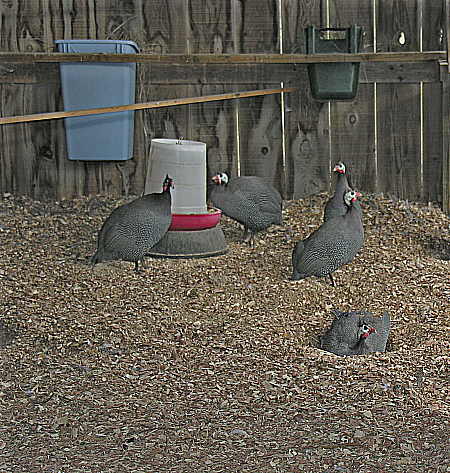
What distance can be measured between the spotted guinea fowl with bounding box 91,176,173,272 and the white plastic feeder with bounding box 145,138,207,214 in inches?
9.8

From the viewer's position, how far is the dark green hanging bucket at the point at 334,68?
4.23 m

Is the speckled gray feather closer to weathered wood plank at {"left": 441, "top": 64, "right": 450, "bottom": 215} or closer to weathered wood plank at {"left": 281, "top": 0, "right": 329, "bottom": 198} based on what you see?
weathered wood plank at {"left": 281, "top": 0, "right": 329, "bottom": 198}

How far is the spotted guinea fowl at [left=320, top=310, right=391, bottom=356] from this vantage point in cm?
287

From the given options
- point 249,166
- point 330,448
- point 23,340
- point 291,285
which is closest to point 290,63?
point 249,166

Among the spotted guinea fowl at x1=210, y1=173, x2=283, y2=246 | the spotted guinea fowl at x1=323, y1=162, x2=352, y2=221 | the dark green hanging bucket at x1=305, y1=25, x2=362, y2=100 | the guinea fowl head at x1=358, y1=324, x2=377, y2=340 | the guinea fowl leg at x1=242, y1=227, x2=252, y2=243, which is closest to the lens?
the guinea fowl head at x1=358, y1=324, x2=377, y2=340

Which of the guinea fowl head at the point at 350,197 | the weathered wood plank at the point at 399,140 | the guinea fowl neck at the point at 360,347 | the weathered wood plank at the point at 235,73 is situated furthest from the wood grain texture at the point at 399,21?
the guinea fowl neck at the point at 360,347

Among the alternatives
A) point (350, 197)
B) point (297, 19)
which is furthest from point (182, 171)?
point (297, 19)

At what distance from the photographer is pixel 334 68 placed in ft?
13.9

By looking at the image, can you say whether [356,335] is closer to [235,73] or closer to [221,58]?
[221,58]

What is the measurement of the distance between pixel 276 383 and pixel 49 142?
2602 mm

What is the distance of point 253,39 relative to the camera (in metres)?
4.56

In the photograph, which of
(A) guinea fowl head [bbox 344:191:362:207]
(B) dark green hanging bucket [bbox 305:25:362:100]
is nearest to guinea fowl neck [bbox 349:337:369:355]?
(A) guinea fowl head [bbox 344:191:362:207]

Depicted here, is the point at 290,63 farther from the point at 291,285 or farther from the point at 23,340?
the point at 23,340

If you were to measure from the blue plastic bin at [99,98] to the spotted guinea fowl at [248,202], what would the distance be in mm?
669
